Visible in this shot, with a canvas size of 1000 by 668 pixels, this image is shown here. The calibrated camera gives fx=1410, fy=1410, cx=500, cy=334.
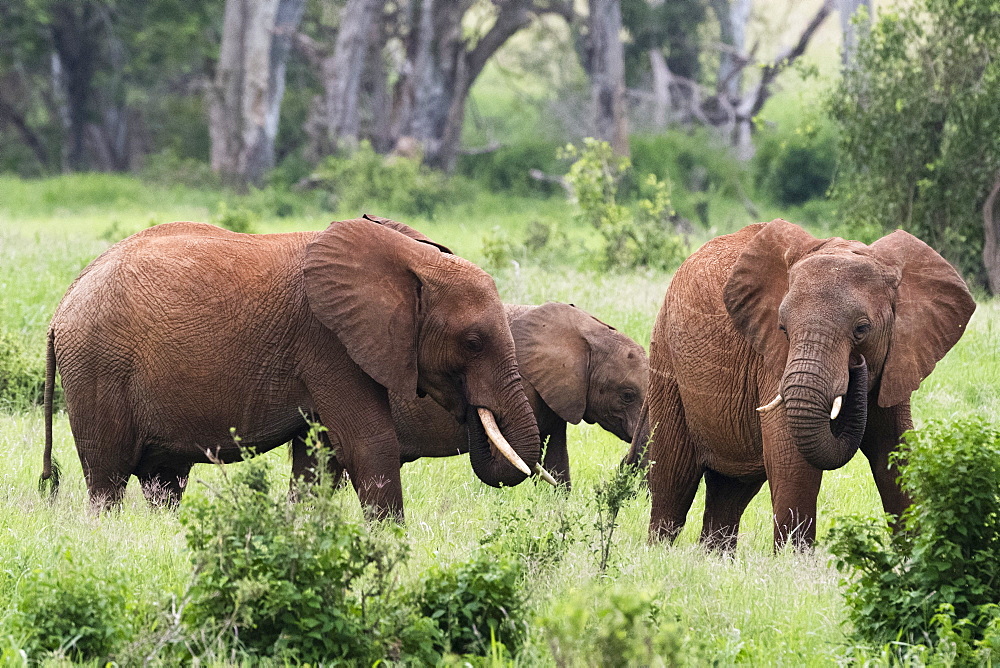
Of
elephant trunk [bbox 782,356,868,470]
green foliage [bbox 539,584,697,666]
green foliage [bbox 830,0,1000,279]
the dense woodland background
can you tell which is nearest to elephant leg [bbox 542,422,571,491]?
the dense woodland background

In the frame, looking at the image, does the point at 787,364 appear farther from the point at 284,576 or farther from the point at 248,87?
the point at 248,87

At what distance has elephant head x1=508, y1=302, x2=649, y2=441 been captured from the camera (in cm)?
842

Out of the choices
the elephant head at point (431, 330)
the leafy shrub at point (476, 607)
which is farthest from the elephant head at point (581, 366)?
the leafy shrub at point (476, 607)

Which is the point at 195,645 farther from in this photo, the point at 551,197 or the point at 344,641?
the point at 551,197

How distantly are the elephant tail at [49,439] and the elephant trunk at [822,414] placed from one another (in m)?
3.67

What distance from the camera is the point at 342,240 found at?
6.48 m

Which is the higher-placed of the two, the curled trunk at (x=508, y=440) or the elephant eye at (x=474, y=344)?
the elephant eye at (x=474, y=344)

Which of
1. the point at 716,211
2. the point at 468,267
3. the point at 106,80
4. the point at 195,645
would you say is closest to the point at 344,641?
the point at 195,645

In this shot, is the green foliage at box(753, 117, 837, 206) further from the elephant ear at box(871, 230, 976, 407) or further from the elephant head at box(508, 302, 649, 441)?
the elephant ear at box(871, 230, 976, 407)

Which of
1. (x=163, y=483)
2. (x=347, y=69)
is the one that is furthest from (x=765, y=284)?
(x=347, y=69)

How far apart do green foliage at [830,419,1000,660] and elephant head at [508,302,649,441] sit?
12.0ft

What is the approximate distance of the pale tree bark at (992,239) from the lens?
14.8m

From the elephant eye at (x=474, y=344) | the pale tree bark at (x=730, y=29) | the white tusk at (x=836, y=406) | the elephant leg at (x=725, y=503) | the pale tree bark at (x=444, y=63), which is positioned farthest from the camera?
the pale tree bark at (x=730, y=29)

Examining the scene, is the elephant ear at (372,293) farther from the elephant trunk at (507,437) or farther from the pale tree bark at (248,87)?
the pale tree bark at (248,87)
